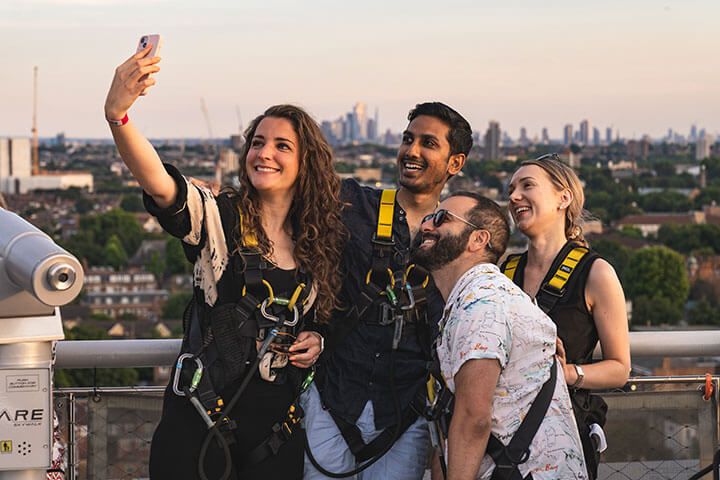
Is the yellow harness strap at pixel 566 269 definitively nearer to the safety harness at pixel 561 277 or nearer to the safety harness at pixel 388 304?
the safety harness at pixel 561 277

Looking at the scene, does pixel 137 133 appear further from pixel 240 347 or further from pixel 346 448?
pixel 346 448

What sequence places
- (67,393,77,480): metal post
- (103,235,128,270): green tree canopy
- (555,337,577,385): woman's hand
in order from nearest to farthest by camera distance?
(555,337,577,385): woman's hand, (67,393,77,480): metal post, (103,235,128,270): green tree canopy

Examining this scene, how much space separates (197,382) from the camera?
427 centimetres

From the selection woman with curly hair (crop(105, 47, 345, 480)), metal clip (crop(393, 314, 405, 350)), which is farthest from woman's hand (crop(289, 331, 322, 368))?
metal clip (crop(393, 314, 405, 350))

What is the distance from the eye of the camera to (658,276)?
90750mm

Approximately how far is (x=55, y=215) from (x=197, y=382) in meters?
144

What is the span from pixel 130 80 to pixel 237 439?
1.32m

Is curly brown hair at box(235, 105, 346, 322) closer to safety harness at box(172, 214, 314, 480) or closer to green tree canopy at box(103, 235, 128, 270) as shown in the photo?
safety harness at box(172, 214, 314, 480)

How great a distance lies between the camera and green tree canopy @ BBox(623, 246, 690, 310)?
297 ft

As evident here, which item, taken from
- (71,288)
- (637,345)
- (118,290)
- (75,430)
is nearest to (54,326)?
(71,288)

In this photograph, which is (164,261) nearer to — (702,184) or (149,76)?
(702,184)

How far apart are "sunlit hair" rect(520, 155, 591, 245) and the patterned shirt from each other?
31.9 inches

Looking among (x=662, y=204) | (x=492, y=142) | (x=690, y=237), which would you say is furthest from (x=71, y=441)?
(x=492, y=142)

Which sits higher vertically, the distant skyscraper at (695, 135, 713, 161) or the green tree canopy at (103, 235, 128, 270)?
the distant skyscraper at (695, 135, 713, 161)
